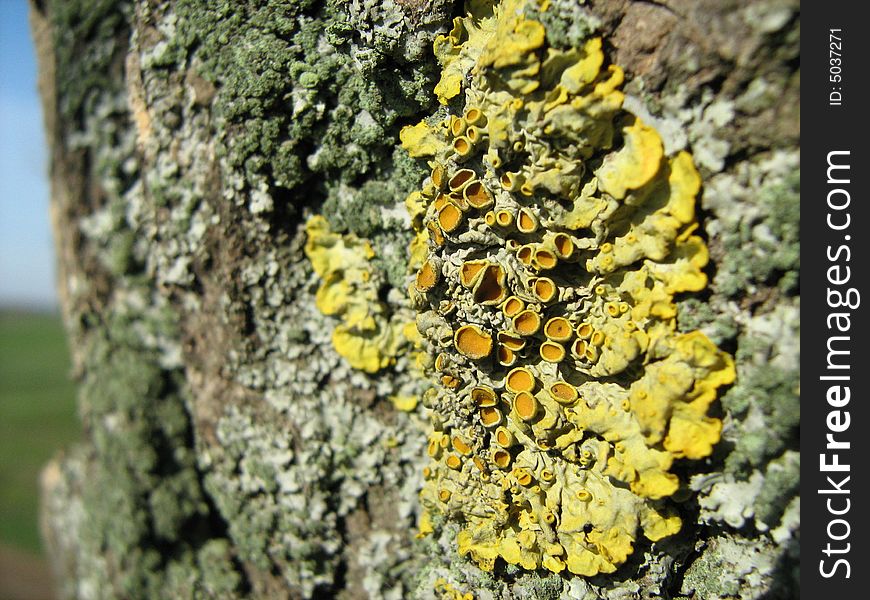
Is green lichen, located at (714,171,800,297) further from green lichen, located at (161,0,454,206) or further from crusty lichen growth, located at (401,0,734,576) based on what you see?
green lichen, located at (161,0,454,206)

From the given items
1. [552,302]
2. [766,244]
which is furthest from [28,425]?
[766,244]

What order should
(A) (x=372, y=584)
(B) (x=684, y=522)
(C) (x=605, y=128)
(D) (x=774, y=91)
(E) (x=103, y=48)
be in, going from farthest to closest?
(E) (x=103, y=48), (A) (x=372, y=584), (B) (x=684, y=522), (C) (x=605, y=128), (D) (x=774, y=91)

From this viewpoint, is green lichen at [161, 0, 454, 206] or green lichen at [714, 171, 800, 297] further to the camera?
green lichen at [161, 0, 454, 206]

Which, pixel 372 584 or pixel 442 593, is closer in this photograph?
pixel 442 593

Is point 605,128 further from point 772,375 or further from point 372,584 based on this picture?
point 372,584

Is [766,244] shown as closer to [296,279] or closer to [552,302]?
[552,302]

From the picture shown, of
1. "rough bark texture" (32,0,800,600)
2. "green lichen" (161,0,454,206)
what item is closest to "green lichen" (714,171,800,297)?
"rough bark texture" (32,0,800,600)

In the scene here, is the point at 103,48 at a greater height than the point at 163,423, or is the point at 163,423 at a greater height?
the point at 103,48

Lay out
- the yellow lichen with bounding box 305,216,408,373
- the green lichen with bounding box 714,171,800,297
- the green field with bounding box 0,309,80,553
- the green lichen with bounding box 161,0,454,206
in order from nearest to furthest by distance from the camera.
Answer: the green lichen with bounding box 714,171,800,297
the green lichen with bounding box 161,0,454,206
the yellow lichen with bounding box 305,216,408,373
the green field with bounding box 0,309,80,553

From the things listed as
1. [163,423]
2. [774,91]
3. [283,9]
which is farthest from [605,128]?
[163,423]
